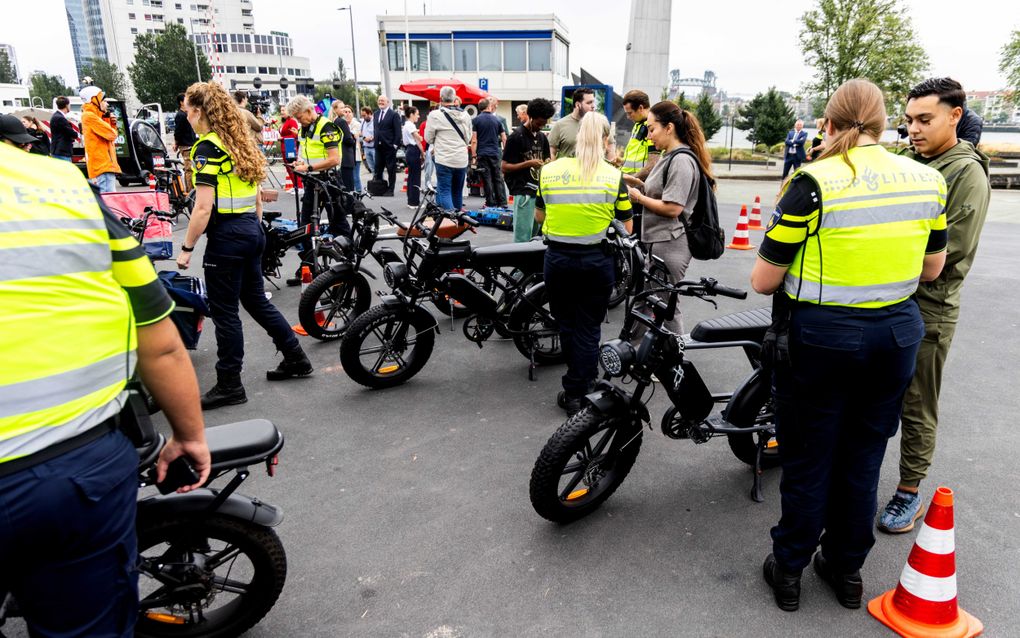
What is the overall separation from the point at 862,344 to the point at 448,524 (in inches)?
80.1

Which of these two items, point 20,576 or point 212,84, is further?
point 212,84

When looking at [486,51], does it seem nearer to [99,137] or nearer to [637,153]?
[99,137]

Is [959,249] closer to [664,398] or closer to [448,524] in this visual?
[664,398]

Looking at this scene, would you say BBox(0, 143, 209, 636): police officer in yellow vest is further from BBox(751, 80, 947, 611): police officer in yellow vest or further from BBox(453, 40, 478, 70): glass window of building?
BBox(453, 40, 478, 70): glass window of building

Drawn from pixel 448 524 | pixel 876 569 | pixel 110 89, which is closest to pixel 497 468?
pixel 448 524

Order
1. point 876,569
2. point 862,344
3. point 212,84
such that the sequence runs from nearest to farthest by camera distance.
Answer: point 862,344, point 876,569, point 212,84

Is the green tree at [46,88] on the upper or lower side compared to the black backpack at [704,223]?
upper

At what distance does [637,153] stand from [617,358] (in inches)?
147

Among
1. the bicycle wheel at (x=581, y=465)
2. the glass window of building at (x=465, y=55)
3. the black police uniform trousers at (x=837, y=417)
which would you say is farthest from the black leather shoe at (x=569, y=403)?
the glass window of building at (x=465, y=55)

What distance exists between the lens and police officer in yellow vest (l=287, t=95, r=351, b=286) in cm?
732

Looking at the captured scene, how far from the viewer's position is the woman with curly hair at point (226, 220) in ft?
14.1

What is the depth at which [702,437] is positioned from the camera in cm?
337

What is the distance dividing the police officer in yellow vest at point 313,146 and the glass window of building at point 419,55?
45.5 m

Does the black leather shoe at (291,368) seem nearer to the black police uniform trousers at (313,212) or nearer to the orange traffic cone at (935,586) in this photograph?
the black police uniform trousers at (313,212)
